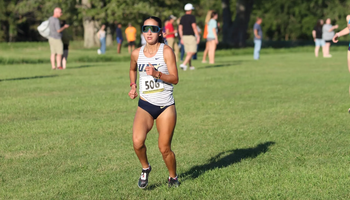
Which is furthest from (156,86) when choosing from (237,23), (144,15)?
(237,23)

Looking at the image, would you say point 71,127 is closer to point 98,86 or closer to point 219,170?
point 219,170

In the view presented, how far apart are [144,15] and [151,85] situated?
40155 mm

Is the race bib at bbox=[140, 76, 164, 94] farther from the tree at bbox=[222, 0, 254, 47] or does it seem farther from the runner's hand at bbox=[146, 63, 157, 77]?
the tree at bbox=[222, 0, 254, 47]

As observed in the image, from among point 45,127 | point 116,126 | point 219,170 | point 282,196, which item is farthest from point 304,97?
point 282,196

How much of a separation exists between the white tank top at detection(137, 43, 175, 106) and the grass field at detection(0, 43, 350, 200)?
91cm

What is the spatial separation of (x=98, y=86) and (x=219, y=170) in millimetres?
9827

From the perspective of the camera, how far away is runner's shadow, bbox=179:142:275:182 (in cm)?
636

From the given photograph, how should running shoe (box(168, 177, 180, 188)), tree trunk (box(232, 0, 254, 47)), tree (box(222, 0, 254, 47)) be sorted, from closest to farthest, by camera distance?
running shoe (box(168, 177, 180, 188)) < tree trunk (box(232, 0, 254, 47)) < tree (box(222, 0, 254, 47))

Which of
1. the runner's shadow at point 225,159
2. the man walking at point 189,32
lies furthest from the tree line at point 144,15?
the runner's shadow at point 225,159

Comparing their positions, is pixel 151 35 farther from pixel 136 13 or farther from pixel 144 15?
pixel 144 15

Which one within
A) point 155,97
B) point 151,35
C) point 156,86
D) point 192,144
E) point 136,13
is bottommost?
point 192,144

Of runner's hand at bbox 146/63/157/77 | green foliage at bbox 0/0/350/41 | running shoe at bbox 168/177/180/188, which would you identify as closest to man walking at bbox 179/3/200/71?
running shoe at bbox 168/177/180/188

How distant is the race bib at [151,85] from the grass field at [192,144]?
39.8 inches

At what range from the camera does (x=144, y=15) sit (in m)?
45.1
